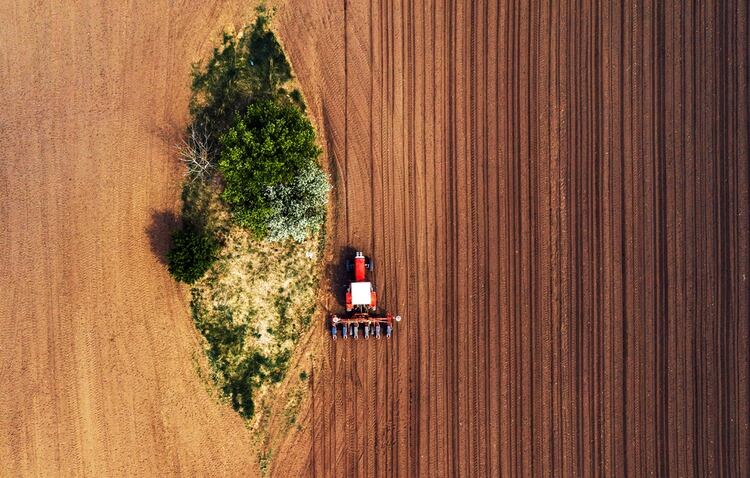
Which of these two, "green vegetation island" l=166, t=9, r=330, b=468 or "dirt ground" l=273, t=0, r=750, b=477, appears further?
"dirt ground" l=273, t=0, r=750, b=477

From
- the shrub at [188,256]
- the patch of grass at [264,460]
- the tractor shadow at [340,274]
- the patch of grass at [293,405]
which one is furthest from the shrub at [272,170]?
the patch of grass at [264,460]

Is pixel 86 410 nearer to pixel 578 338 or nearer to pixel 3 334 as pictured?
pixel 3 334

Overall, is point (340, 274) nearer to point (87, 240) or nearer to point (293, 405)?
point (293, 405)

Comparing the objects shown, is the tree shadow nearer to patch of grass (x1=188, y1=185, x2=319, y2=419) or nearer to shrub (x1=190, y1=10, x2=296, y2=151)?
patch of grass (x1=188, y1=185, x2=319, y2=419)

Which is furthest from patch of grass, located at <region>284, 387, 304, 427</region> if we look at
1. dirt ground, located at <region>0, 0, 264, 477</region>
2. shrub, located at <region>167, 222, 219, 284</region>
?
shrub, located at <region>167, 222, 219, 284</region>

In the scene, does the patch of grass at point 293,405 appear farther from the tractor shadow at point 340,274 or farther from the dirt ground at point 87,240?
the dirt ground at point 87,240

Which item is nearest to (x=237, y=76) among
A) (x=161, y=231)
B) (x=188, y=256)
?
(x=161, y=231)

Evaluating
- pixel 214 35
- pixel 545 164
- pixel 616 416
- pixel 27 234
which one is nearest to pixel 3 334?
pixel 27 234
